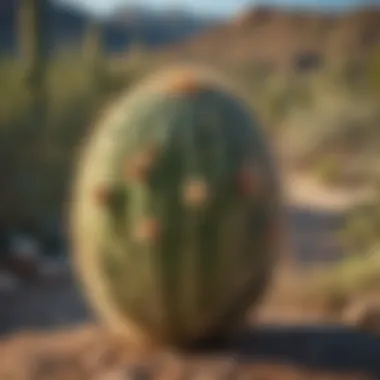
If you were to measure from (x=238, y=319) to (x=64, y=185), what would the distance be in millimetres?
5883

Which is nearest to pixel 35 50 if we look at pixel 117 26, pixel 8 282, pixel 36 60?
pixel 36 60

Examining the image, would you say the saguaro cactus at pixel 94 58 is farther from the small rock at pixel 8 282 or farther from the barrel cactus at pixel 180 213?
the barrel cactus at pixel 180 213

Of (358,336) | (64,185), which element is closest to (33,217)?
(64,185)

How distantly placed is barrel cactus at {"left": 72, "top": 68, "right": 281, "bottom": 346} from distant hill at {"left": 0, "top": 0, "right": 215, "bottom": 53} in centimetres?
1012

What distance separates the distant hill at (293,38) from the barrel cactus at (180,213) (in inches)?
551

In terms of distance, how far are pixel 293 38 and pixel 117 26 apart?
8054mm

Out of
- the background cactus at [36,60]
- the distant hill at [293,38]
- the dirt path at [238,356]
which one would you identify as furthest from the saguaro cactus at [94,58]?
the dirt path at [238,356]

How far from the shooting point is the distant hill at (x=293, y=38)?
2088 centimetres

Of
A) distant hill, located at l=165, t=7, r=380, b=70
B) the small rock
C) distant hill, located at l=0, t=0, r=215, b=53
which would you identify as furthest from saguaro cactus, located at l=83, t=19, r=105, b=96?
distant hill, located at l=165, t=7, r=380, b=70

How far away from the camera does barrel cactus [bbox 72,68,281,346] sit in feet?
16.6

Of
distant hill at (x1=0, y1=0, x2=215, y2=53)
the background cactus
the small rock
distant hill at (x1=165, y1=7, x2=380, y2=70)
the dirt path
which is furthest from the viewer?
distant hill at (x1=165, y1=7, x2=380, y2=70)

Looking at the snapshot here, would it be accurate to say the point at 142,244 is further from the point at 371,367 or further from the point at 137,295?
the point at 371,367

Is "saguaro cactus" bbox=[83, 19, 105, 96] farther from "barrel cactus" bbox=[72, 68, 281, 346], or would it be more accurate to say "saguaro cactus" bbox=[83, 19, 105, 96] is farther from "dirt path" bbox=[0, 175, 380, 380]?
"barrel cactus" bbox=[72, 68, 281, 346]

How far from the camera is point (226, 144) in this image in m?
5.17
